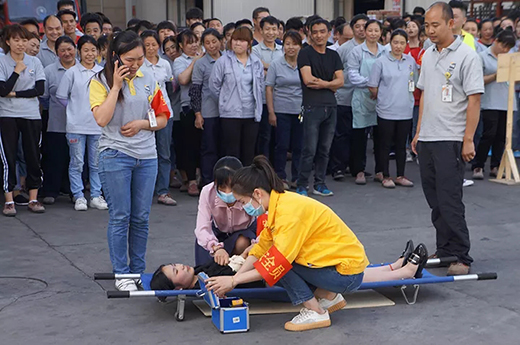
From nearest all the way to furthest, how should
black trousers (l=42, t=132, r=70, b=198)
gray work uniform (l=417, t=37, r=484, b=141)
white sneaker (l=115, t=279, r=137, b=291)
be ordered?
white sneaker (l=115, t=279, r=137, b=291) < gray work uniform (l=417, t=37, r=484, b=141) < black trousers (l=42, t=132, r=70, b=198)

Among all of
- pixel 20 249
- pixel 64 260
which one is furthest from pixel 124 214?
pixel 20 249

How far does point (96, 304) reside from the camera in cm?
559

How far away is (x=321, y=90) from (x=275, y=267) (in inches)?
172

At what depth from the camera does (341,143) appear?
406 inches

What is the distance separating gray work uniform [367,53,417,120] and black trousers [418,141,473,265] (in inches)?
130

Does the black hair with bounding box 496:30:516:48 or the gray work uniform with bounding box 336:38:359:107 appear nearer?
the black hair with bounding box 496:30:516:48

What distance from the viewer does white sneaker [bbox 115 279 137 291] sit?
567cm

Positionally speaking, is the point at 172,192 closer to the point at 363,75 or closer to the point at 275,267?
the point at 363,75

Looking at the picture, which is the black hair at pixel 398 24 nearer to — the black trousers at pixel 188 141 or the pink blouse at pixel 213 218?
the black trousers at pixel 188 141

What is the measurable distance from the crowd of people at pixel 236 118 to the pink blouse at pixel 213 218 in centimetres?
1

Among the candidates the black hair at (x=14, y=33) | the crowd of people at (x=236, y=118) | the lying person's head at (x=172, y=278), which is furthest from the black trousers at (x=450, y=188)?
the black hair at (x=14, y=33)

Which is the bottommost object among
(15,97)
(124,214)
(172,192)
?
(172,192)

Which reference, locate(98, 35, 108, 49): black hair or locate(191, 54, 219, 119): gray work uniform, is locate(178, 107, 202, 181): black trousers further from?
→ locate(98, 35, 108, 49): black hair

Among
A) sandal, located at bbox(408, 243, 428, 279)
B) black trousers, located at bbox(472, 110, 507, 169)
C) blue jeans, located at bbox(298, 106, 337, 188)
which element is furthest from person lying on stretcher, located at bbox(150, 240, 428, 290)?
black trousers, located at bbox(472, 110, 507, 169)
